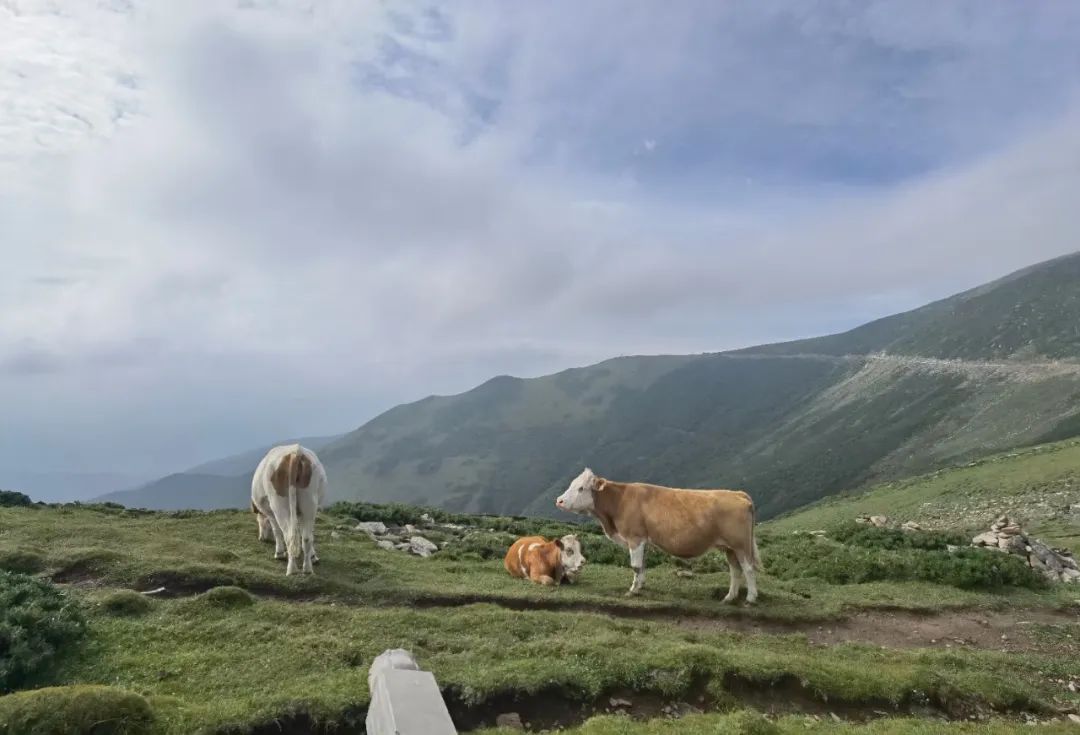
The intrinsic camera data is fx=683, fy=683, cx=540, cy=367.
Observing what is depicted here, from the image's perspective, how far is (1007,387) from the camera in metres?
115

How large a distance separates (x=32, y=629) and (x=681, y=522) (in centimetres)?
1162

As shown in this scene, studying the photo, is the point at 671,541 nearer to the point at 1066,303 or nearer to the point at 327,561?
the point at 327,561

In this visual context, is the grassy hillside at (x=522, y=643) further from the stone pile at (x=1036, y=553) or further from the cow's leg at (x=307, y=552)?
the stone pile at (x=1036, y=553)

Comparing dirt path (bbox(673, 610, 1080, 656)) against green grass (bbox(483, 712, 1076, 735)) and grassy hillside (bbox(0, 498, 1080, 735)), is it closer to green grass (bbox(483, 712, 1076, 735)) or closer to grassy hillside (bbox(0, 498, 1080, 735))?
grassy hillside (bbox(0, 498, 1080, 735))

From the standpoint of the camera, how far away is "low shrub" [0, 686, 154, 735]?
252 inches

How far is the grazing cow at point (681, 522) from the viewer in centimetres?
1480

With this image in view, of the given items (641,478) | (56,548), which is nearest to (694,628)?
(56,548)

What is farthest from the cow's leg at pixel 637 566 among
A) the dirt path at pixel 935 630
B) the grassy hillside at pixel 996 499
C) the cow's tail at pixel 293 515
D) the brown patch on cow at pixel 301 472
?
the grassy hillside at pixel 996 499

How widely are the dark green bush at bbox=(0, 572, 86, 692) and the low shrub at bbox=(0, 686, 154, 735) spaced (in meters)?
2.60

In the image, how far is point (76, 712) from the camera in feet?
21.6

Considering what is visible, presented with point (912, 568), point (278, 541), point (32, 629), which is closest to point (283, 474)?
point (278, 541)

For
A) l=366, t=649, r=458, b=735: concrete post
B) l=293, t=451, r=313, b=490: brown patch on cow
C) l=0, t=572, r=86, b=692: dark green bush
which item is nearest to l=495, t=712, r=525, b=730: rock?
l=366, t=649, r=458, b=735: concrete post

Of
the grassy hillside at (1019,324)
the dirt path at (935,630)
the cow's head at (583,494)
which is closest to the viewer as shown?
the dirt path at (935,630)

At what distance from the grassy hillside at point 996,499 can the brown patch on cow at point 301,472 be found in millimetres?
24089
